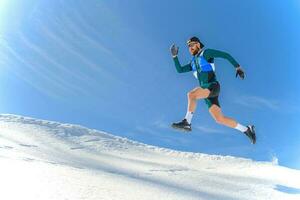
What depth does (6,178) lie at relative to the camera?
12.6 metres

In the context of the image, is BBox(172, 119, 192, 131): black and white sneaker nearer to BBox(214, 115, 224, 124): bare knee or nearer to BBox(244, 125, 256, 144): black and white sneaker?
Answer: BBox(214, 115, 224, 124): bare knee

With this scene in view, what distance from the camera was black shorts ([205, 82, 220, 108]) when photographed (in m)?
10.6

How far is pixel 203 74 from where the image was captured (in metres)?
10.6

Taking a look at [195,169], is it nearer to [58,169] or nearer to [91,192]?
[58,169]

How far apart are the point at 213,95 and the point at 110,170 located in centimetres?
701

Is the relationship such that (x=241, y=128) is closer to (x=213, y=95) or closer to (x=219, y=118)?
(x=219, y=118)

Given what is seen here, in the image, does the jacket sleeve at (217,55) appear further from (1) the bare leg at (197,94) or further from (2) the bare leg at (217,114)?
(2) the bare leg at (217,114)

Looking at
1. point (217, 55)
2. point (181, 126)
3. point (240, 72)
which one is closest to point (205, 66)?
point (217, 55)

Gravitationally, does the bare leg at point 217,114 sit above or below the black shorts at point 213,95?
below

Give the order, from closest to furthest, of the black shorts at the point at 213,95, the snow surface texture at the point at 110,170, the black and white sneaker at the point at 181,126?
the black shorts at the point at 213,95, the black and white sneaker at the point at 181,126, the snow surface texture at the point at 110,170

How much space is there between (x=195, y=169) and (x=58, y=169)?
6001mm

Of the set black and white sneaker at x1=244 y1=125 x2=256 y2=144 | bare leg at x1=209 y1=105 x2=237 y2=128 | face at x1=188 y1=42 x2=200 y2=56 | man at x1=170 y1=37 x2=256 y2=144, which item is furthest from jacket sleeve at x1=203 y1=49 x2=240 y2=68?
black and white sneaker at x1=244 y1=125 x2=256 y2=144

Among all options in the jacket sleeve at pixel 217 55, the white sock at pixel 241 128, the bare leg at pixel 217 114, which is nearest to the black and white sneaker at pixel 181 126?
the bare leg at pixel 217 114

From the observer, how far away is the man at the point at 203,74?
34.3 feet
